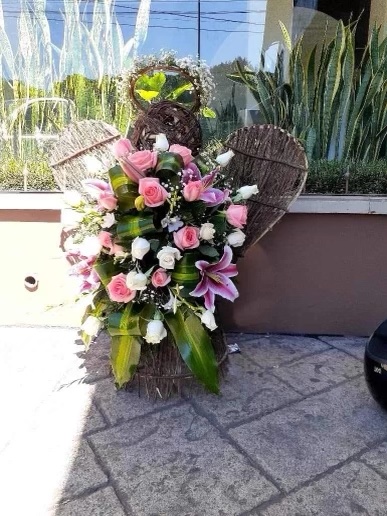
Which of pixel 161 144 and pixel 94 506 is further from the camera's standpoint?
pixel 161 144

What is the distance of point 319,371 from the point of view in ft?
7.02

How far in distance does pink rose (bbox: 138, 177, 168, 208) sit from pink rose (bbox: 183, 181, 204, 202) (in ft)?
0.25

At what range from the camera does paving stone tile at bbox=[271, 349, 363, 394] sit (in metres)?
2.02

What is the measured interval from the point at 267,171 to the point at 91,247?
0.91 metres

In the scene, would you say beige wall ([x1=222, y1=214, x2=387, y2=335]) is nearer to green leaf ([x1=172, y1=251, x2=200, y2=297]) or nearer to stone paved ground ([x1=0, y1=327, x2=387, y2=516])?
stone paved ground ([x1=0, y1=327, x2=387, y2=516])

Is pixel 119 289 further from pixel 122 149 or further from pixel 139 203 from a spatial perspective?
pixel 122 149

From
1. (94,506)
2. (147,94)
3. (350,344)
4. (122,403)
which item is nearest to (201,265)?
(122,403)

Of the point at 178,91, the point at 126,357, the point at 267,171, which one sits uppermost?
the point at 178,91

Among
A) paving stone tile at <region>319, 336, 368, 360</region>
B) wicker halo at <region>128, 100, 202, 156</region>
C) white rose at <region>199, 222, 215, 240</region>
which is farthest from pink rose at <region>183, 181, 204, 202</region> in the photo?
paving stone tile at <region>319, 336, 368, 360</region>

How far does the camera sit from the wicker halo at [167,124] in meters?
1.85

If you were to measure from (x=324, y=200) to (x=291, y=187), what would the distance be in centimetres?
39

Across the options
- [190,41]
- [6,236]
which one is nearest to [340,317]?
[6,236]

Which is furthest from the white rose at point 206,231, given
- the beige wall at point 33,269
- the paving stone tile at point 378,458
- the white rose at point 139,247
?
the beige wall at point 33,269

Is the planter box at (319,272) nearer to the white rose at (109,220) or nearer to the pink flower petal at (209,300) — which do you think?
the pink flower petal at (209,300)
